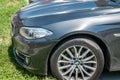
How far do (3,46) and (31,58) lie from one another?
1.59 metres

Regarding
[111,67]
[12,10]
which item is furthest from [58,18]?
[12,10]

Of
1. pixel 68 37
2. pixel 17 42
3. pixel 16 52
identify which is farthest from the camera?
pixel 16 52

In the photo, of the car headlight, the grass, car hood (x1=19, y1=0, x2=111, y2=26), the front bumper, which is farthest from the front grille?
car hood (x1=19, y1=0, x2=111, y2=26)

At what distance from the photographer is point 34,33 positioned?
458 centimetres

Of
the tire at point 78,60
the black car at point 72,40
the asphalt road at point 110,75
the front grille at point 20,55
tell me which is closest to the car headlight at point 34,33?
the black car at point 72,40

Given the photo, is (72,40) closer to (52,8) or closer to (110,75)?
(52,8)

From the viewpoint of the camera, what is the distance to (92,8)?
479 centimetres

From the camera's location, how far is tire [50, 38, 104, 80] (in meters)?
4.57

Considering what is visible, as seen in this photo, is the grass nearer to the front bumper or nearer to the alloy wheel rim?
the front bumper

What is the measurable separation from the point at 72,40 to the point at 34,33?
0.55m

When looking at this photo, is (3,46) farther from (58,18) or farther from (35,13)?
(58,18)

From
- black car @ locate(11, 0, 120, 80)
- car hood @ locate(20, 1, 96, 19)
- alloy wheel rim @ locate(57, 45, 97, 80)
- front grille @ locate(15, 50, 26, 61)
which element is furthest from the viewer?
front grille @ locate(15, 50, 26, 61)

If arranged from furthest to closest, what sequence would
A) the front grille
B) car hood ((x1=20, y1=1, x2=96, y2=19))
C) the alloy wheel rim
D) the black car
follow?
the front grille < car hood ((x1=20, y1=1, x2=96, y2=19)) < the alloy wheel rim < the black car

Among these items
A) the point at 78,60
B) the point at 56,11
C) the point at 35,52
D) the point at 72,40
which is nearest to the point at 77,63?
the point at 78,60
